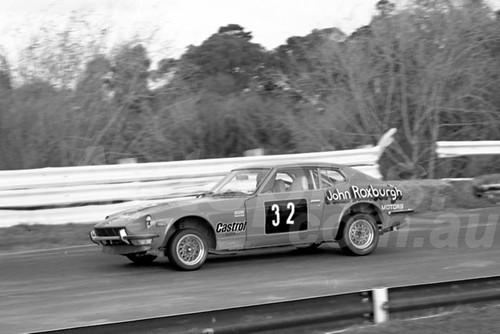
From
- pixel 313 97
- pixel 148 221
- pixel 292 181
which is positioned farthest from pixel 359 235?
pixel 313 97

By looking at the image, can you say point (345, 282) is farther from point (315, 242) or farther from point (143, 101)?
point (143, 101)

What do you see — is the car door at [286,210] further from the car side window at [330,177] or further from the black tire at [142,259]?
the black tire at [142,259]

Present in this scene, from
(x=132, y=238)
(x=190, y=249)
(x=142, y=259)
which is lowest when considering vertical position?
(x=142, y=259)

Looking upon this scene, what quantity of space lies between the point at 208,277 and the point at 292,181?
206 cm

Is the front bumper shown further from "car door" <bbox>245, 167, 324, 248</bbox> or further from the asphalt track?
"car door" <bbox>245, 167, 324, 248</bbox>

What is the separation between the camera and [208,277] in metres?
8.84

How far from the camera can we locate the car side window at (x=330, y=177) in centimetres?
1047

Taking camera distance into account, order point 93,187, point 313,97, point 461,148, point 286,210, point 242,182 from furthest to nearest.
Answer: point 313,97
point 461,148
point 93,187
point 242,182
point 286,210

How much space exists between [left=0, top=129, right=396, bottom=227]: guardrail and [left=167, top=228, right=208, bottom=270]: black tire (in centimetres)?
403

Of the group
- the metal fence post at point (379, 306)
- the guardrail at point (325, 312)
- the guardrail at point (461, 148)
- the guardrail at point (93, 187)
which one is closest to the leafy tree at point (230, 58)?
the guardrail at point (461, 148)

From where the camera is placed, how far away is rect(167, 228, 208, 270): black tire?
9.13 m

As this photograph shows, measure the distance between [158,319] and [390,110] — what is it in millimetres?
13946

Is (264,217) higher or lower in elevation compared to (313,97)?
lower

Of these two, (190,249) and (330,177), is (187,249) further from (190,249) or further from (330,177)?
(330,177)
